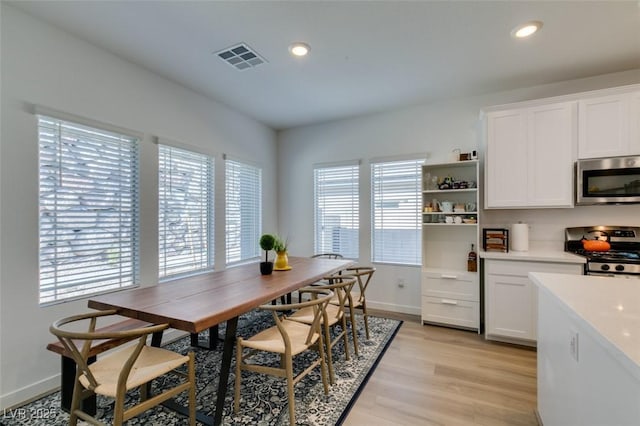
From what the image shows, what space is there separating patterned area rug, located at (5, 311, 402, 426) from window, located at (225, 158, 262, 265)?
165cm

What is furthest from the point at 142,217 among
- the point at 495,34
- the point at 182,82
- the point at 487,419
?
the point at 495,34

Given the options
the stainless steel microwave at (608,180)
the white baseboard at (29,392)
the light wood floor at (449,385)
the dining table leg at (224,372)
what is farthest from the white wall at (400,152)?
the white baseboard at (29,392)

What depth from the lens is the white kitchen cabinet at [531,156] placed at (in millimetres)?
2824

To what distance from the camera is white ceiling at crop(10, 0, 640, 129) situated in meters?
2.04

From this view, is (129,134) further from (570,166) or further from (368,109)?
(570,166)

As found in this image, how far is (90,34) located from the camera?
2342 millimetres

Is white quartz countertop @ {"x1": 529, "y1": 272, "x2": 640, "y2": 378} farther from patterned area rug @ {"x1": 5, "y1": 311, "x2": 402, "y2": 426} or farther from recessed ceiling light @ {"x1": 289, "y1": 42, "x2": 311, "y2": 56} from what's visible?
recessed ceiling light @ {"x1": 289, "y1": 42, "x2": 311, "y2": 56}

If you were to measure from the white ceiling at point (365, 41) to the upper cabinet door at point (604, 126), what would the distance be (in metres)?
0.41

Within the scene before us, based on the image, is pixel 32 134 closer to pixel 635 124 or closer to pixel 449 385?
pixel 449 385

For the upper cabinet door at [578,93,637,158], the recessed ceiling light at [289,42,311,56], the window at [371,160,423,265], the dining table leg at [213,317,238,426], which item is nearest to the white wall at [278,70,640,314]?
the window at [371,160,423,265]

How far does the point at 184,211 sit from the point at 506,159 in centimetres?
368

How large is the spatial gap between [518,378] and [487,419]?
0.72 m

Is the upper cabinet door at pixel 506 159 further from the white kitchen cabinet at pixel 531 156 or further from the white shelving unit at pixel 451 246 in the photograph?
the white shelving unit at pixel 451 246

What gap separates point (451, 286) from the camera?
10.9 ft
